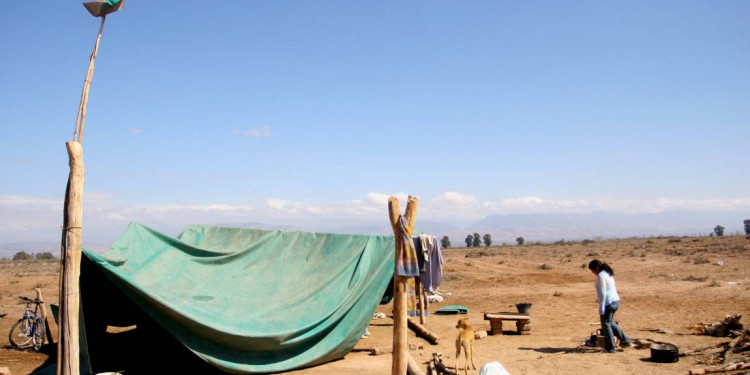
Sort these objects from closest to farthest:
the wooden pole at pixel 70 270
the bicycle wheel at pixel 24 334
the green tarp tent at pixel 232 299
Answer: the wooden pole at pixel 70 270, the green tarp tent at pixel 232 299, the bicycle wheel at pixel 24 334

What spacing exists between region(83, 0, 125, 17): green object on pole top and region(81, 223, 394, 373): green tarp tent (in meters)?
3.18

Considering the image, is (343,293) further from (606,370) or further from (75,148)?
(75,148)

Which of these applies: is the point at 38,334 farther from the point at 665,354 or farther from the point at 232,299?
the point at 665,354

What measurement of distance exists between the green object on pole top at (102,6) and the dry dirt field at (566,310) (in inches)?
Answer: 231

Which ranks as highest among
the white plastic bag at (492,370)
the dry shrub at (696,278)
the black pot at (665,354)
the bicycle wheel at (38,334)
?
the dry shrub at (696,278)

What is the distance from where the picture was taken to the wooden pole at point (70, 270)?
582 cm

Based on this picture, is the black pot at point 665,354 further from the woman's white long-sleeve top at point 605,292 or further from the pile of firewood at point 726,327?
the pile of firewood at point 726,327

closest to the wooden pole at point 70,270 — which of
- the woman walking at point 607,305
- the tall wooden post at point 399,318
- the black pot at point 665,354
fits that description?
the tall wooden post at point 399,318

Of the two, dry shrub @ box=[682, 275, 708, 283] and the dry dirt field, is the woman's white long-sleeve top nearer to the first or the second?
the dry dirt field

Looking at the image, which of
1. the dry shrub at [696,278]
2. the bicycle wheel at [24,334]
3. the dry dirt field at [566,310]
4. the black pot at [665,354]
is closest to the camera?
the black pot at [665,354]

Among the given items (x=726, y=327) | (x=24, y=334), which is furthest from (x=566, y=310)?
(x=24, y=334)

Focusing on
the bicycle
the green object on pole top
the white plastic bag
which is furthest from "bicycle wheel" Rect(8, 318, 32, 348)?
the white plastic bag

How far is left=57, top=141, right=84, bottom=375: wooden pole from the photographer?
5.82 meters

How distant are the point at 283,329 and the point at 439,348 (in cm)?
316
